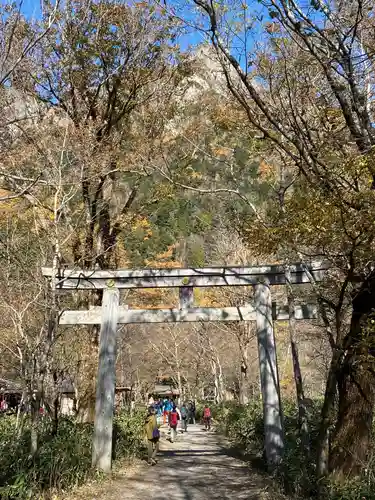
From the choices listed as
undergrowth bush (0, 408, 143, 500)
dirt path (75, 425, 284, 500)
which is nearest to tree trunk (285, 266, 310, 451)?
dirt path (75, 425, 284, 500)

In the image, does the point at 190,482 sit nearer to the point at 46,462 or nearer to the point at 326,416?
the point at 46,462

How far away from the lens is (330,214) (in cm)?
464

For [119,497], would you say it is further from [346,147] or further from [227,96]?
[227,96]

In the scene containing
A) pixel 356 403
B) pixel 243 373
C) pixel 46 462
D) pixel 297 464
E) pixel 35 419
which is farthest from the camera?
pixel 243 373

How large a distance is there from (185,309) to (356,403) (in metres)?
3.92

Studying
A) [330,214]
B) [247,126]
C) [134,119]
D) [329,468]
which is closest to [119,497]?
[329,468]

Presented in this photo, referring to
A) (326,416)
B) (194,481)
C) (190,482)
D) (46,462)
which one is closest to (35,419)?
(46,462)

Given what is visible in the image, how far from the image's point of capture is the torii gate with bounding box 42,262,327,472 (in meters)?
7.76

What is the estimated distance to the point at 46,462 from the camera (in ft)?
19.4

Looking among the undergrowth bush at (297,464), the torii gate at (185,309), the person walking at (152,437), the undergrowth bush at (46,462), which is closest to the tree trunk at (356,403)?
the undergrowth bush at (297,464)

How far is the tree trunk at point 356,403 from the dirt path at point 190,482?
51.7 inches

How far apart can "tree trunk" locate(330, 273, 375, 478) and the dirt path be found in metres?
1.31

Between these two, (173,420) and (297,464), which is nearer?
(297,464)

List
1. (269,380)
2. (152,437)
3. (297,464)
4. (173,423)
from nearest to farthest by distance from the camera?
(297,464) → (269,380) → (152,437) → (173,423)
